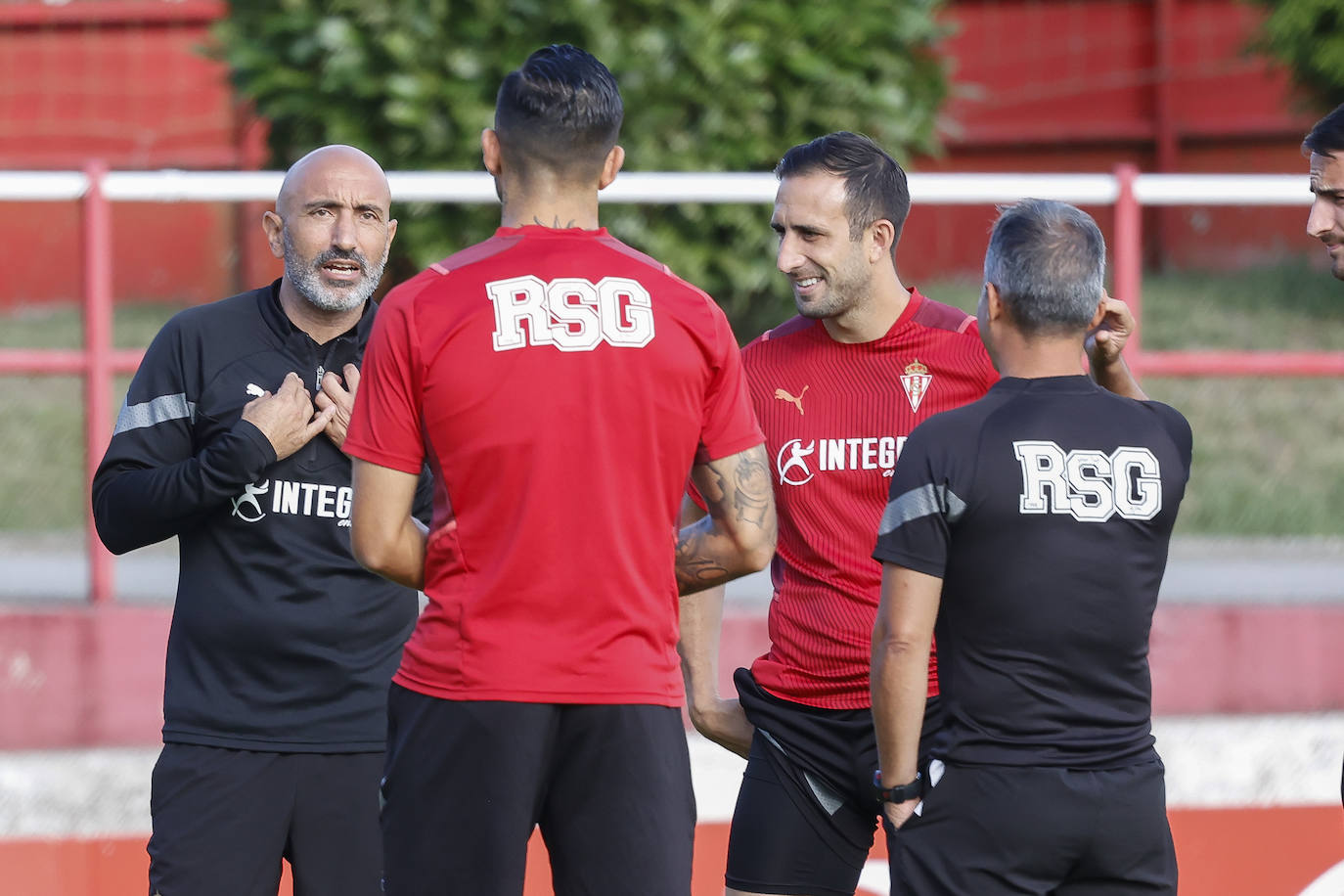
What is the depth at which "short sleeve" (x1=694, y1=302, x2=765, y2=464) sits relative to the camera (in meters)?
2.72

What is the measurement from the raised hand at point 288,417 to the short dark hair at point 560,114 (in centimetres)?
92

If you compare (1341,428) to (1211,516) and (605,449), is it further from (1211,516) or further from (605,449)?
(605,449)

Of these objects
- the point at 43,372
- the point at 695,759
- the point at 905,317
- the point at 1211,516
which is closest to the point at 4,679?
the point at 43,372

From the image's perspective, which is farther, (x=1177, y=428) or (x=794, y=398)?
(x=794, y=398)

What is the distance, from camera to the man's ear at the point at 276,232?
11.8ft

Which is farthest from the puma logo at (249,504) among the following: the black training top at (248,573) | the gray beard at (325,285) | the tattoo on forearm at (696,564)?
the tattoo on forearm at (696,564)

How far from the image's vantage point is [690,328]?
8.71 feet

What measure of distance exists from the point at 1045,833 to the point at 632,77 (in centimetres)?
513

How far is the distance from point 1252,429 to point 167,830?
5.12 m

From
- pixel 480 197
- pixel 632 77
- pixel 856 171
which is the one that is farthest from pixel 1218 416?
pixel 856 171

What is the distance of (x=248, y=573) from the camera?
11.3 feet

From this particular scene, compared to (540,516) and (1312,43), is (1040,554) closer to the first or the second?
(540,516)

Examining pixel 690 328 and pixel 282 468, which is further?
pixel 282 468

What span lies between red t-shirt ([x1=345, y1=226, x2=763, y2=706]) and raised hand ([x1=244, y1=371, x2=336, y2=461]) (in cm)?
71
